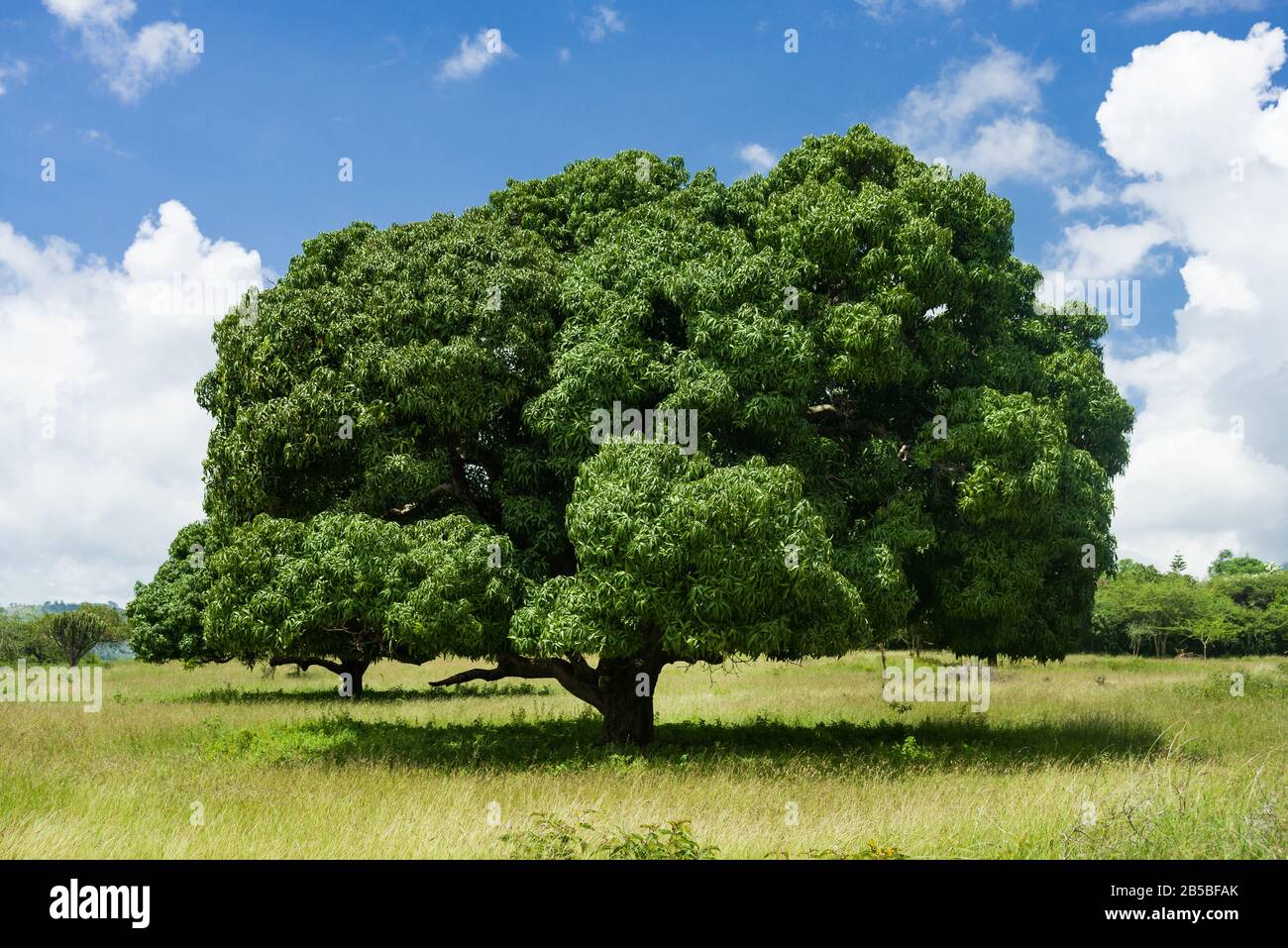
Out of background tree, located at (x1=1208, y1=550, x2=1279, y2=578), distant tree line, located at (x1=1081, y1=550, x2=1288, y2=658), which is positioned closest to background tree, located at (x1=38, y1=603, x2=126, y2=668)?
distant tree line, located at (x1=1081, y1=550, x2=1288, y2=658)

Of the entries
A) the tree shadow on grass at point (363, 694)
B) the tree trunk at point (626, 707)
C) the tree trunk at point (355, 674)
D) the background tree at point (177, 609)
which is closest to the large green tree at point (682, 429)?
the tree trunk at point (626, 707)

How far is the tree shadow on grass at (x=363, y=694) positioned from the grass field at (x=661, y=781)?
146 inches

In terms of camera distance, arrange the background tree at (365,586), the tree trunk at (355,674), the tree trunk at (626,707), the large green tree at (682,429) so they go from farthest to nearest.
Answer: the tree trunk at (355,674)
the tree trunk at (626,707)
the background tree at (365,586)
the large green tree at (682,429)

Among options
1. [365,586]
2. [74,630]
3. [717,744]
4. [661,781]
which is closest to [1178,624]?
[717,744]

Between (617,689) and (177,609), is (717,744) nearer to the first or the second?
(617,689)

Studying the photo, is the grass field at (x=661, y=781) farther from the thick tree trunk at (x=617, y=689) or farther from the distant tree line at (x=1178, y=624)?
the distant tree line at (x=1178, y=624)

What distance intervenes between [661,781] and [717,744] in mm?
6276

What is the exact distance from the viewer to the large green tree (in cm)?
1530

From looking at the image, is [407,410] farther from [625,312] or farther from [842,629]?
[842,629]

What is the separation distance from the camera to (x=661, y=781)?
1491cm

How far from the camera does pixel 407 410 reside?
1708 centimetres

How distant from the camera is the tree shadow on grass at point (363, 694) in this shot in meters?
36.2

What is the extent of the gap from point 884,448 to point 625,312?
6.15 m
